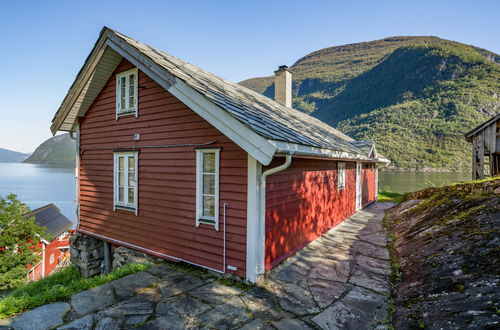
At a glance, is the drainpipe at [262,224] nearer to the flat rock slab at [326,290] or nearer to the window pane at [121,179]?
the flat rock slab at [326,290]

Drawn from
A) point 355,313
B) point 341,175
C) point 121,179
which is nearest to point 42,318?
point 121,179

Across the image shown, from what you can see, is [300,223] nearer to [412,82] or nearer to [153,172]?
[153,172]

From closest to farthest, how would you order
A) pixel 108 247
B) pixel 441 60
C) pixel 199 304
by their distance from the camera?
1. pixel 199 304
2. pixel 108 247
3. pixel 441 60

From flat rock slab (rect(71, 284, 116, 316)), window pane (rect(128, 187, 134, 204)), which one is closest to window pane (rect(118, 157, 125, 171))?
window pane (rect(128, 187, 134, 204))

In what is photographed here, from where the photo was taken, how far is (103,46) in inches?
245

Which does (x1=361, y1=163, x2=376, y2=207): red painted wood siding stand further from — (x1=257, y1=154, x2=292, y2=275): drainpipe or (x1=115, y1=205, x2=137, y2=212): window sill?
(x1=115, y1=205, x2=137, y2=212): window sill

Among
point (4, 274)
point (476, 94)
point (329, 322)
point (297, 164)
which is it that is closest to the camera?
point (329, 322)

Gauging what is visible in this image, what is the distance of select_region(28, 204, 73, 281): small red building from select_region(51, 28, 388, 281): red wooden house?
1614 cm

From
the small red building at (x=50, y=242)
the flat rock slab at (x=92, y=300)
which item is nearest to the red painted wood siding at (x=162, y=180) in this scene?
the flat rock slab at (x=92, y=300)

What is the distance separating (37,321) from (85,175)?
5.42 m

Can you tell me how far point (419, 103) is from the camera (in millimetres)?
71125

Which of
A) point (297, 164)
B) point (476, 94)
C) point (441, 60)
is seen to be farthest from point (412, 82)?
point (297, 164)

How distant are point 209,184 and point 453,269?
13.5ft

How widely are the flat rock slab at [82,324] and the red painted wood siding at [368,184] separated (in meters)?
11.9
